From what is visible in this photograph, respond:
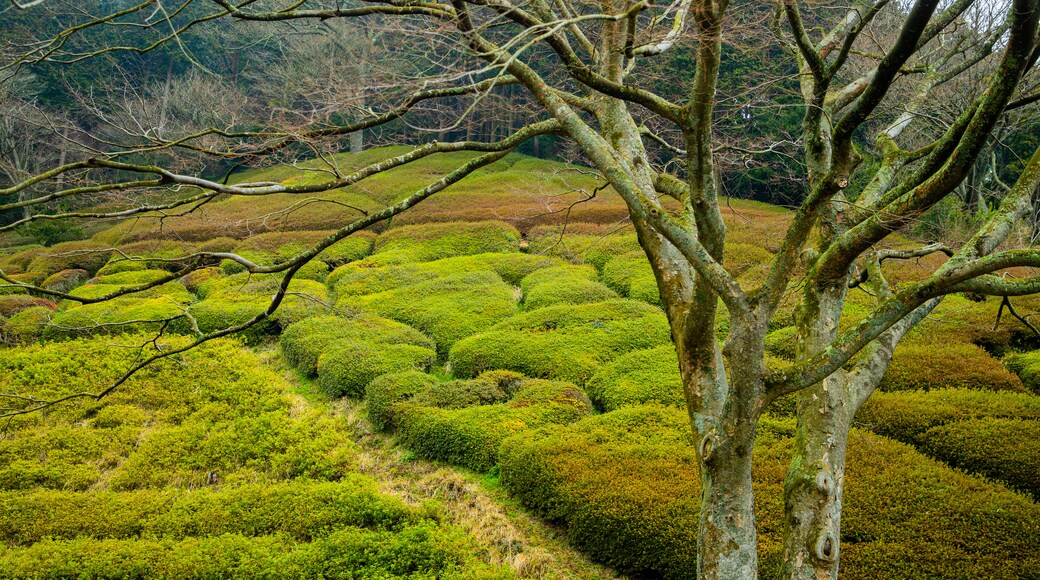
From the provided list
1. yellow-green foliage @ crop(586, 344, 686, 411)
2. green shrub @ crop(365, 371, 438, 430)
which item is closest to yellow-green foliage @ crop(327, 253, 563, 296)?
green shrub @ crop(365, 371, 438, 430)

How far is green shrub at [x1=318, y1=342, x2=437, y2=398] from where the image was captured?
13.7 m

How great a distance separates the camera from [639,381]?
39.5 feet

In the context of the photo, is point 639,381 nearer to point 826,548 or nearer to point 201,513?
point 826,548

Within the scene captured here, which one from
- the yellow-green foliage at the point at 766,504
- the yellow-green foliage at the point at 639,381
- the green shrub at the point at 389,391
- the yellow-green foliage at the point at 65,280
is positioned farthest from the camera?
the yellow-green foliage at the point at 65,280

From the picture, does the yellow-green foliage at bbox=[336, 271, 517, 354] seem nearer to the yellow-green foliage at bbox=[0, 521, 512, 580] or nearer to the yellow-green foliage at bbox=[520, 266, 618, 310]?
the yellow-green foliage at bbox=[520, 266, 618, 310]

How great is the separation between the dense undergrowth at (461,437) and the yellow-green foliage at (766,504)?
0.03 meters

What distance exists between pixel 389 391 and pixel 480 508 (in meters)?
4.04

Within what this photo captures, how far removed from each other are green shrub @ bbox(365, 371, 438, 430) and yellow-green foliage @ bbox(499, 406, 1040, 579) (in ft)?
9.71

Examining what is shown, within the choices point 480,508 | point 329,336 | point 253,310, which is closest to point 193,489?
point 480,508

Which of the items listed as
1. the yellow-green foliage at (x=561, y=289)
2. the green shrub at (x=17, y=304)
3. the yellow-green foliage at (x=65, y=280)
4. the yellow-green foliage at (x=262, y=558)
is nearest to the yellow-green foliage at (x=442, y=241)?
the yellow-green foliage at (x=561, y=289)

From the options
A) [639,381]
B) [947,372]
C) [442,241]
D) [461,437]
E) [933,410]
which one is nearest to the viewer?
[933,410]

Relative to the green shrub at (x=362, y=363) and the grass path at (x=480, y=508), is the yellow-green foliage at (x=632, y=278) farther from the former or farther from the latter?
the grass path at (x=480, y=508)

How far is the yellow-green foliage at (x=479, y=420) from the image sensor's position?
10711mm

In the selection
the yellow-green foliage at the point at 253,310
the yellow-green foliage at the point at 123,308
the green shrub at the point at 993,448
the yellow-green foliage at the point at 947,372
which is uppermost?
the yellow-green foliage at the point at 947,372
